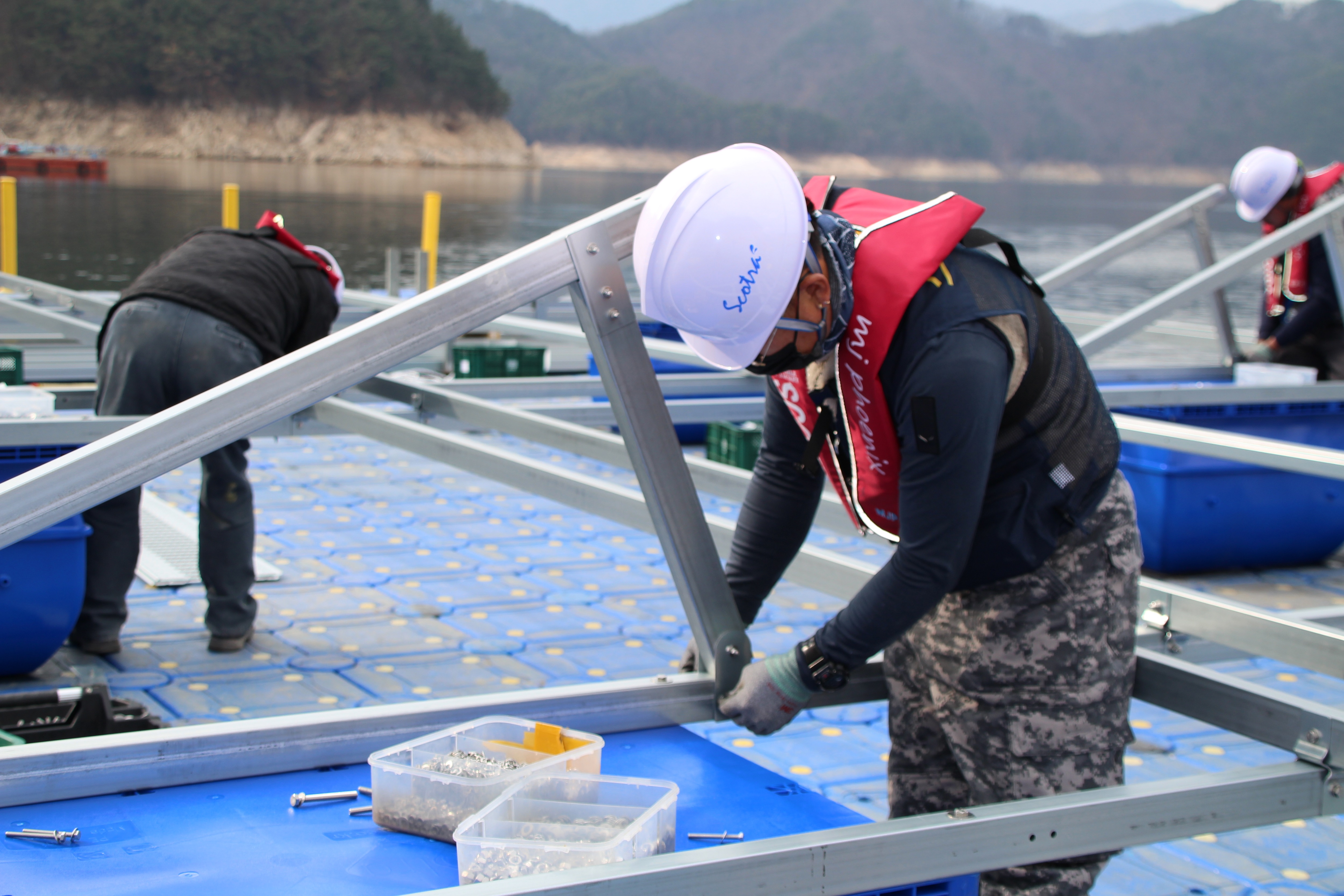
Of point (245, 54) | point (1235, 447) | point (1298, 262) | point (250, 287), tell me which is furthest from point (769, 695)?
point (245, 54)

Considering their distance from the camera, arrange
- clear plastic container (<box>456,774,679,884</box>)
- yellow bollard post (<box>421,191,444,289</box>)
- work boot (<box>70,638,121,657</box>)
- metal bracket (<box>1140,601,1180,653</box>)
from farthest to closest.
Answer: yellow bollard post (<box>421,191,444,289</box>) < work boot (<box>70,638,121,657</box>) < metal bracket (<box>1140,601,1180,653</box>) < clear plastic container (<box>456,774,679,884</box>)

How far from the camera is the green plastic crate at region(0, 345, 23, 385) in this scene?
546 centimetres

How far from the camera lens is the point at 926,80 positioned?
136125 millimetres

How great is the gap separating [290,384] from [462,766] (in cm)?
55

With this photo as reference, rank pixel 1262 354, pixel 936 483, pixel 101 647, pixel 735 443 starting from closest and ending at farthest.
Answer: pixel 936 483, pixel 101 647, pixel 1262 354, pixel 735 443

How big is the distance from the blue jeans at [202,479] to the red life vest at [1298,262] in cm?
471

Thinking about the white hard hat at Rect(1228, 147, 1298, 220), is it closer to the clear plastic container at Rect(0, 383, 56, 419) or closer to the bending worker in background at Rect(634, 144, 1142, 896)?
the bending worker in background at Rect(634, 144, 1142, 896)

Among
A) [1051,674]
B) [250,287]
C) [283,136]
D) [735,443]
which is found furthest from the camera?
[283,136]

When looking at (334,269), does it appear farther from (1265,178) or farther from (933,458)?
(1265,178)

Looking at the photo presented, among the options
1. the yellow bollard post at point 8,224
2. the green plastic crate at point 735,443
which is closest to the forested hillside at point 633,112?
the yellow bollard post at point 8,224

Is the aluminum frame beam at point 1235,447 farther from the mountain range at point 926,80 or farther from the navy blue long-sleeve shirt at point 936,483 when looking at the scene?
the mountain range at point 926,80

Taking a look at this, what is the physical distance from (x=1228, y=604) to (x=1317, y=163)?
123 meters

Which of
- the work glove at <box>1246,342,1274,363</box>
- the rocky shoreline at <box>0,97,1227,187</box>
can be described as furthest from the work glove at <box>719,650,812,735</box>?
the rocky shoreline at <box>0,97,1227,187</box>

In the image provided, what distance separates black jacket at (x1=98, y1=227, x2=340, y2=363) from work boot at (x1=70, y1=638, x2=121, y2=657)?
3.08ft
